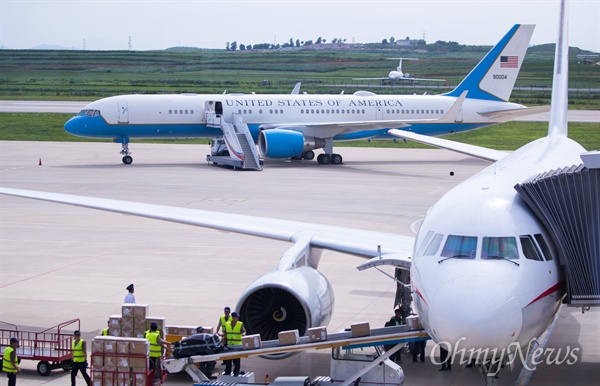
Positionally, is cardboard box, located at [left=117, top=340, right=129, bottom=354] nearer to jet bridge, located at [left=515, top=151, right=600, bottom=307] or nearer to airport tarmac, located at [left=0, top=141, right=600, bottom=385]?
airport tarmac, located at [left=0, top=141, right=600, bottom=385]

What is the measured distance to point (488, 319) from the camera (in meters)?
10.3

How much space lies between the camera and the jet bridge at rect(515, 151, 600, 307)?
39.8ft

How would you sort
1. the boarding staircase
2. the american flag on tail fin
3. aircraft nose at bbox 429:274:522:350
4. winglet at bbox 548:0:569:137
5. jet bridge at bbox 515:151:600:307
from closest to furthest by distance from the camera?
1. aircraft nose at bbox 429:274:522:350
2. jet bridge at bbox 515:151:600:307
3. winglet at bbox 548:0:569:137
4. the boarding staircase
5. the american flag on tail fin

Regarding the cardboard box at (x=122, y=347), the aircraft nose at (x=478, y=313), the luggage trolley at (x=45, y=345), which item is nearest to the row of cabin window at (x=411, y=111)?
the luggage trolley at (x=45, y=345)

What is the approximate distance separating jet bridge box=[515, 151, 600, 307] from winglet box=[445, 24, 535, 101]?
120ft

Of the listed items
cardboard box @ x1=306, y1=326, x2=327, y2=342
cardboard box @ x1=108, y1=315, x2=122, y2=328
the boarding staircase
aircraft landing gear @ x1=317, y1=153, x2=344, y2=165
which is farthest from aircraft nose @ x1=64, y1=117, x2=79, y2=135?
cardboard box @ x1=306, y1=326, x2=327, y2=342

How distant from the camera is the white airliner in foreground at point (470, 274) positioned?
10531mm

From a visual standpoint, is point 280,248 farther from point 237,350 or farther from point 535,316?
point 535,316

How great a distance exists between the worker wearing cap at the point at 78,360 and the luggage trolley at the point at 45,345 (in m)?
0.80

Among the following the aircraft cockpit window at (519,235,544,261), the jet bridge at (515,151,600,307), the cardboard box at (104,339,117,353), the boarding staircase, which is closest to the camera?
the aircraft cockpit window at (519,235,544,261)

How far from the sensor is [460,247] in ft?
37.7

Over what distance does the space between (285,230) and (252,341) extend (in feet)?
15.5

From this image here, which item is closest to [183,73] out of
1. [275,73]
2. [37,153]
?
[275,73]

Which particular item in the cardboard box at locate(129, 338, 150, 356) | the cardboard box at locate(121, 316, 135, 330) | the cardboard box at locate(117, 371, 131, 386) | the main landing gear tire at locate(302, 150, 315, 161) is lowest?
the cardboard box at locate(117, 371, 131, 386)
